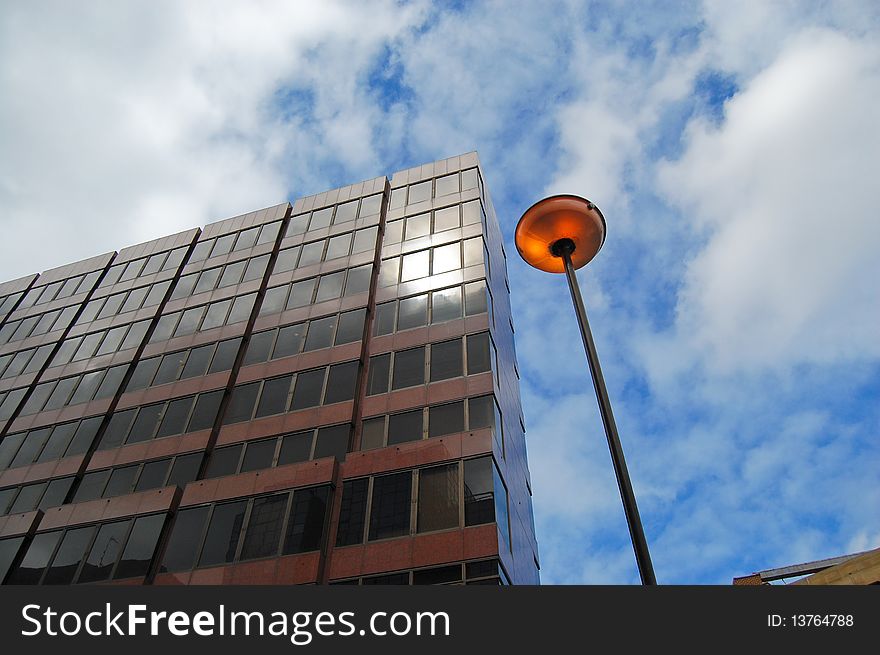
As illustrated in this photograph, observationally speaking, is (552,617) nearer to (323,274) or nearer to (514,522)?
(514,522)

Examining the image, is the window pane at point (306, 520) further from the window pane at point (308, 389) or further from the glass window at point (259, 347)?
the glass window at point (259, 347)

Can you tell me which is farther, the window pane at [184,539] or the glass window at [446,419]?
the glass window at [446,419]

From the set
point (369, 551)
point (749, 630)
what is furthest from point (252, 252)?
point (749, 630)

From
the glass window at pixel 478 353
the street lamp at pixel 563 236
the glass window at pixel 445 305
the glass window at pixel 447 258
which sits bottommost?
the street lamp at pixel 563 236

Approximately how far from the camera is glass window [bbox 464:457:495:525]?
17766 millimetres

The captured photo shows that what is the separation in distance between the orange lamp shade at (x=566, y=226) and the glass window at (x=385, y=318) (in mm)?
16164

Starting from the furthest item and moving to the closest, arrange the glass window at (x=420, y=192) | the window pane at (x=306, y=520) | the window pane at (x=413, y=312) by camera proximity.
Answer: the glass window at (x=420, y=192), the window pane at (x=413, y=312), the window pane at (x=306, y=520)

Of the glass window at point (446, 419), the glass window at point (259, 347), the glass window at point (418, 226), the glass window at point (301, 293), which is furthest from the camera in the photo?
the glass window at point (418, 226)

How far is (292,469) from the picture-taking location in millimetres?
21094

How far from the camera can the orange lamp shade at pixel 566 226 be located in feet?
30.0

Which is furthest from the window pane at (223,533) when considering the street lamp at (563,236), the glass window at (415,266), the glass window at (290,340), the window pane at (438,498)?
the street lamp at (563,236)

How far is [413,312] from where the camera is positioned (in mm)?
25422

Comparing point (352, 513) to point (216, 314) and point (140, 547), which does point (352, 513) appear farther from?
point (216, 314)

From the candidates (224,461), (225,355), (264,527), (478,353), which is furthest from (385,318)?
(264,527)
